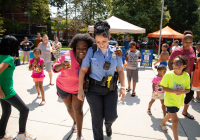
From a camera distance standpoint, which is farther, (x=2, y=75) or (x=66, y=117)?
(x=66, y=117)

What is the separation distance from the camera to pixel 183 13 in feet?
81.6

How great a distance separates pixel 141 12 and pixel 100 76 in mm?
19125

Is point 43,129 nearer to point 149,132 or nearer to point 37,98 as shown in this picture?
point 37,98

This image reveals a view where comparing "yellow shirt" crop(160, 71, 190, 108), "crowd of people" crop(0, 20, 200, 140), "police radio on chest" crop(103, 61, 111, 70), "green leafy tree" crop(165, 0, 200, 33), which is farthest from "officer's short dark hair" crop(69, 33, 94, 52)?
"green leafy tree" crop(165, 0, 200, 33)

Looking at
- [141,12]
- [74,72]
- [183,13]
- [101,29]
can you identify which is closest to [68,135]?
[74,72]

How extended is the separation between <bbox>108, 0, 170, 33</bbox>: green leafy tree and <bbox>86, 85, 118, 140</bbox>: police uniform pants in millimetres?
18054

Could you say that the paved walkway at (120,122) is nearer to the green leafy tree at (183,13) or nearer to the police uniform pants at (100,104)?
the police uniform pants at (100,104)

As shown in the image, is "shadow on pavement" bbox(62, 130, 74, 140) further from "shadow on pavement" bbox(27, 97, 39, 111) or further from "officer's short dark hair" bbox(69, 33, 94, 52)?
"officer's short dark hair" bbox(69, 33, 94, 52)

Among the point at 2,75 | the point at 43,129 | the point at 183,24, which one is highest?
the point at 183,24

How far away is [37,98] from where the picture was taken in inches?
175

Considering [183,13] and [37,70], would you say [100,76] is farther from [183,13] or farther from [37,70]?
[183,13]

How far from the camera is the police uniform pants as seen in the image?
2225mm

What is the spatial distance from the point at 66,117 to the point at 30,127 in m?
0.74

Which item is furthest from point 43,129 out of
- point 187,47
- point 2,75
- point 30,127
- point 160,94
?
point 187,47
